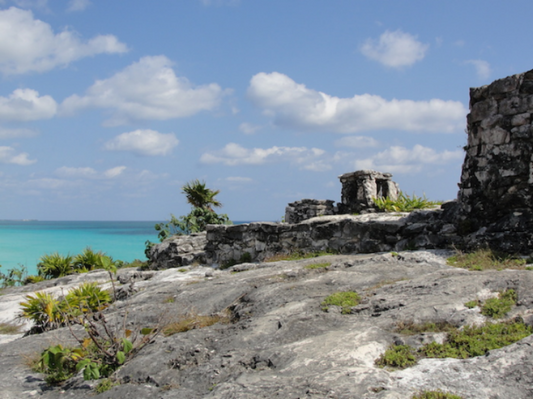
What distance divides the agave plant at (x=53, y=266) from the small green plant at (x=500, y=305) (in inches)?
501

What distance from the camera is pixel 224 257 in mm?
10484

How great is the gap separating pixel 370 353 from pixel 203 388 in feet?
4.58

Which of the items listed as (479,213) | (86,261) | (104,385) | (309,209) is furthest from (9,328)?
(309,209)

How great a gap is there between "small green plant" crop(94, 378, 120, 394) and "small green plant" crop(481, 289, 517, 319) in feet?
11.3

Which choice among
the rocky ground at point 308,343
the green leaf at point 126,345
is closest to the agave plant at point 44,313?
the rocky ground at point 308,343

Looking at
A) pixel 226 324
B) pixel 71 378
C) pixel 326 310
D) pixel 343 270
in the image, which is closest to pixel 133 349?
pixel 71 378

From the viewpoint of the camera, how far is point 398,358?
362cm

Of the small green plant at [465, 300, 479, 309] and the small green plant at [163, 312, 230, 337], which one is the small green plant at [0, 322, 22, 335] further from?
the small green plant at [465, 300, 479, 309]

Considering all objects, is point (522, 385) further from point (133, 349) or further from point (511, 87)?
point (511, 87)

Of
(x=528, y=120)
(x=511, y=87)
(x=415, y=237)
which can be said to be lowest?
(x=415, y=237)

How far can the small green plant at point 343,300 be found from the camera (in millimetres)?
4953

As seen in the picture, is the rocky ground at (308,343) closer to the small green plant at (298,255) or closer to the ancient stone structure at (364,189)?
the small green plant at (298,255)

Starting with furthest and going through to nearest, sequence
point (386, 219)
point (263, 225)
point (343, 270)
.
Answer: point (263, 225) → point (386, 219) → point (343, 270)

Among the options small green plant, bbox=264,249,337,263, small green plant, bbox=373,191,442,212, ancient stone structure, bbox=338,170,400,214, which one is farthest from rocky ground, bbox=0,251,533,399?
ancient stone structure, bbox=338,170,400,214
